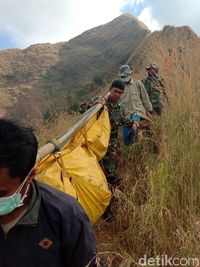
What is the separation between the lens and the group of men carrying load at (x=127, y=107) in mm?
4211

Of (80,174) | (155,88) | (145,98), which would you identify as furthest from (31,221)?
(145,98)

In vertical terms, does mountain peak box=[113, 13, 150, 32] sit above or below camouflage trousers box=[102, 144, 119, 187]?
above

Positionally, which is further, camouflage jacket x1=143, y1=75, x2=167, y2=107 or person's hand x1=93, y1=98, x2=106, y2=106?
camouflage jacket x1=143, y1=75, x2=167, y2=107

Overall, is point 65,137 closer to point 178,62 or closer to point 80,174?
point 80,174

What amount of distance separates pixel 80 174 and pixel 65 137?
43 cm

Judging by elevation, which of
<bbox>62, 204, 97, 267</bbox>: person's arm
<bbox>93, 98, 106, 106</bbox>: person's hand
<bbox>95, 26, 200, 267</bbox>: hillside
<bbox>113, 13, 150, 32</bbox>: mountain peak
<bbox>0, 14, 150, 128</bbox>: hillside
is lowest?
<bbox>95, 26, 200, 267</bbox>: hillside

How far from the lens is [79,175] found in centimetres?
297

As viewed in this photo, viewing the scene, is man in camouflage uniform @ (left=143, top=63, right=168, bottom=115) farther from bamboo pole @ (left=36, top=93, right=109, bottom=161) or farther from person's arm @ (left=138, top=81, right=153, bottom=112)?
bamboo pole @ (left=36, top=93, right=109, bottom=161)

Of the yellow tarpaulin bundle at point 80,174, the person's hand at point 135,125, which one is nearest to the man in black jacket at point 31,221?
the yellow tarpaulin bundle at point 80,174

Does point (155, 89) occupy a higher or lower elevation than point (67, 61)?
lower

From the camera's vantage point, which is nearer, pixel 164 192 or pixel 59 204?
pixel 59 204

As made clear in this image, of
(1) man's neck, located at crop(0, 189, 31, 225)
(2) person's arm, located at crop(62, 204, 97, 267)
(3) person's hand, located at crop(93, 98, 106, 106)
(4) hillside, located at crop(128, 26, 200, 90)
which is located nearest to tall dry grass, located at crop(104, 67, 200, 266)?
(4) hillside, located at crop(128, 26, 200, 90)

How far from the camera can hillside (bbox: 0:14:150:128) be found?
39703mm

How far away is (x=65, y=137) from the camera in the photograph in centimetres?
331
